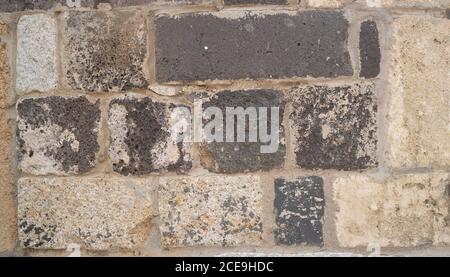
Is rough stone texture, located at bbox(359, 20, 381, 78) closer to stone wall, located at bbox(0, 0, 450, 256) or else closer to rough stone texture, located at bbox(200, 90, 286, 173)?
stone wall, located at bbox(0, 0, 450, 256)

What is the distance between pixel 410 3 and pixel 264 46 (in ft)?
1.80

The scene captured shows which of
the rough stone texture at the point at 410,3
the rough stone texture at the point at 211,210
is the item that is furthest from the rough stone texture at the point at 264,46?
the rough stone texture at the point at 211,210

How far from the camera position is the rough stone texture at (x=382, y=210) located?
6.03 feet

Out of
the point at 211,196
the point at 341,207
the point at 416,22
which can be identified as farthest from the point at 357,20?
the point at 211,196

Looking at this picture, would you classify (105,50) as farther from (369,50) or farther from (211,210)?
(369,50)

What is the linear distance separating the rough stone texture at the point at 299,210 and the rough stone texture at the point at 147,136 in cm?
36

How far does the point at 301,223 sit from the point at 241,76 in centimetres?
57

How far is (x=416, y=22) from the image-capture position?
6.09 ft

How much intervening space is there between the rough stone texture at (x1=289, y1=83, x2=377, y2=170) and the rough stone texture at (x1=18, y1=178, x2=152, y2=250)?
0.60 metres

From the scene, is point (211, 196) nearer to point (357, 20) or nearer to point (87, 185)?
point (87, 185)

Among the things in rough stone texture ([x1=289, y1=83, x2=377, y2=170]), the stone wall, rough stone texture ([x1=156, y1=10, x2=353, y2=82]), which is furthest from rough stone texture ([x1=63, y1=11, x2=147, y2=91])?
rough stone texture ([x1=289, y1=83, x2=377, y2=170])

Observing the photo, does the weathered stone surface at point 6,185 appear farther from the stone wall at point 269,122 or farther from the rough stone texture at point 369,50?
the rough stone texture at point 369,50

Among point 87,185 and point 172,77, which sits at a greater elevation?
point 172,77

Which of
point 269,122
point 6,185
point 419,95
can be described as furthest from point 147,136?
point 419,95
